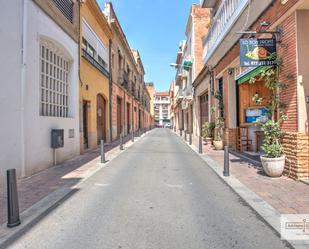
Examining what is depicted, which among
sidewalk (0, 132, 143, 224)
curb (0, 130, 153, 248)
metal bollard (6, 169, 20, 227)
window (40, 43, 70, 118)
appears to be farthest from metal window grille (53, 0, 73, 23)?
metal bollard (6, 169, 20, 227)

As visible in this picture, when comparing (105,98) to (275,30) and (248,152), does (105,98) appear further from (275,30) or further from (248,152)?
(275,30)

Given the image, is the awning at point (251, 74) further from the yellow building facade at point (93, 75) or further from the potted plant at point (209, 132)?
the yellow building facade at point (93, 75)

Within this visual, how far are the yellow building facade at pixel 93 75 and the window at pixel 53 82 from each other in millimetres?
1505

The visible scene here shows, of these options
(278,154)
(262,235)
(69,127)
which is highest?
(69,127)

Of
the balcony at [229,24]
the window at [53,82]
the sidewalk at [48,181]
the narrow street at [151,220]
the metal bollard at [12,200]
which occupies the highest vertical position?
the balcony at [229,24]

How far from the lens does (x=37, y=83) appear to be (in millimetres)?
7793

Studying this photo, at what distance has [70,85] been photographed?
1073 centimetres

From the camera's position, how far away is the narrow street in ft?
11.0

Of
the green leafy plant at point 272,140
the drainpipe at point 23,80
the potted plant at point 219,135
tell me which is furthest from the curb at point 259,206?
the potted plant at point 219,135

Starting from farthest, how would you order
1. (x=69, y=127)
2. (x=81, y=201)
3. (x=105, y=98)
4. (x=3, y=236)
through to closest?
(x=105, y=98), (x=69, y=127), (x=81, y=201), (x=3, y=236)

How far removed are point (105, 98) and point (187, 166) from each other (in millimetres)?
10058

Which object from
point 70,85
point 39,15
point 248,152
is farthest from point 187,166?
point 39,15

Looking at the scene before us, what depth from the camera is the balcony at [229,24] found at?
7938 millimetres

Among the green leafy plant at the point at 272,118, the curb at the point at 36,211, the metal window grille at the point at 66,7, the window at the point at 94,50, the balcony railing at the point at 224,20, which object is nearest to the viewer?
the curb at the point at 36,211
